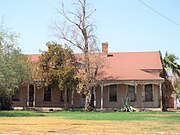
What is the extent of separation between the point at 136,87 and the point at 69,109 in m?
8.37

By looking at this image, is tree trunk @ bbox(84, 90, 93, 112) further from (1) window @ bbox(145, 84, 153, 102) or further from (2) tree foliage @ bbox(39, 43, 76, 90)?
(1) window @ bbox(145, 84, 153, 102)

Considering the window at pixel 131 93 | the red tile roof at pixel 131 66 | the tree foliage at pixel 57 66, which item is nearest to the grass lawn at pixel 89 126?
the tree foliage at pixel 57 66

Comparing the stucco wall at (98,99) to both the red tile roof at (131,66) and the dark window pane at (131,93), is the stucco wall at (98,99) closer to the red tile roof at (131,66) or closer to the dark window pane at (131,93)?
the dark window pane at (131,93)

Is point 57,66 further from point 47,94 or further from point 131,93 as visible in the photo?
point 131,93

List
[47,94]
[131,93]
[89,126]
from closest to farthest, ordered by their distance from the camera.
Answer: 1. [89,126]
2. [131,93]
3. [47,94]

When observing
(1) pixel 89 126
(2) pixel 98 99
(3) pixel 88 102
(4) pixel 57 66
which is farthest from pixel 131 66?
(1) pixel 89 126

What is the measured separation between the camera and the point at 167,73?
44.6m

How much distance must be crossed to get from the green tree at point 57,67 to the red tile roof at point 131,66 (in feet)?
13.1

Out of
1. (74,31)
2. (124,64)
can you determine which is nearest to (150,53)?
(124,64)

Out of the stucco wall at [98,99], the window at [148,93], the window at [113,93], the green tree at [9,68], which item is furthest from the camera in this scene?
the window at [113,93]

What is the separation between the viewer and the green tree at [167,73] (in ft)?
142

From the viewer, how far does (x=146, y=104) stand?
4128 centimetres

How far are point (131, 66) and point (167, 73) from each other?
5.15 metres

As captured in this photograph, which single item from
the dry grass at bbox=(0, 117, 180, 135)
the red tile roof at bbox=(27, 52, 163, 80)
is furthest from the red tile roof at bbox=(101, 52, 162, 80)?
the dry grass at bbox=(0, 117, 180, 135)
